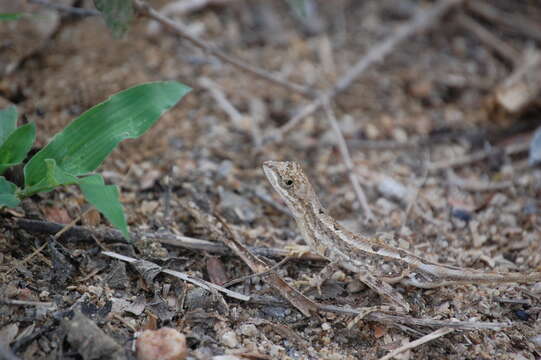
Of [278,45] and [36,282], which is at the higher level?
[278,45]

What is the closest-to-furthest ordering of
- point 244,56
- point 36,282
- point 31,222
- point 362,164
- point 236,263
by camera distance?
point 36,282 < point 31,222 < point 236,263 < point 362,164 < point 244,56

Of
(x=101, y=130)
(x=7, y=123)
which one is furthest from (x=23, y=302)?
(x=7, y=123)

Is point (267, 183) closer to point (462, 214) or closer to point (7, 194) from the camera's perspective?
point (462, 214)

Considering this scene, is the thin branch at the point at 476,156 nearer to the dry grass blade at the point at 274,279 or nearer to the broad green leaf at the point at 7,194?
the dry grass blade at the point at 274,279

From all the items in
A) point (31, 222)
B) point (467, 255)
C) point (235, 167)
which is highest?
point (31, 222)

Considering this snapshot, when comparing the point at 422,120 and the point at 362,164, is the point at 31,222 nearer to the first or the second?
the point at 362,164

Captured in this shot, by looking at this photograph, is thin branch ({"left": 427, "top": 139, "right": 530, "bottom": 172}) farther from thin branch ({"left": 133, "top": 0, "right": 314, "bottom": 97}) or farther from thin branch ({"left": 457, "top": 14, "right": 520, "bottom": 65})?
thin branch ({"left": 457, "top": 14, "right": 520, "bottom": 65})

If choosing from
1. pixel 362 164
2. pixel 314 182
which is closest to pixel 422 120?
pixel 362 164
